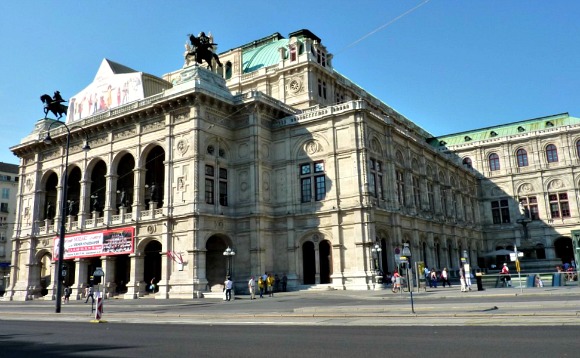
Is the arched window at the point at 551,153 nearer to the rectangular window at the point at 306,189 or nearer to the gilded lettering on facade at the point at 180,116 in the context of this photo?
the rectangular window at the point at 306,189

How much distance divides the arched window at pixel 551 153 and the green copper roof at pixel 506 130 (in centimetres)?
Result: 326

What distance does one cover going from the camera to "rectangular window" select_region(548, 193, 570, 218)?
68.2 meters

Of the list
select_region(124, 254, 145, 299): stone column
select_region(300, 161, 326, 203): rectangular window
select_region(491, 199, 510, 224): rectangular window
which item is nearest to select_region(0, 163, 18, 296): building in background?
select_region(124, 254, 145, 299): stone column

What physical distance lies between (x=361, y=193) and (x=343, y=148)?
177 inches

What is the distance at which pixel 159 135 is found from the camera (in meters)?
43.3

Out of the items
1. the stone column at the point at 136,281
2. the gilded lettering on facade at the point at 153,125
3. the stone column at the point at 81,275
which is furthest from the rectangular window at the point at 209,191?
the stone column at the point at 81,275

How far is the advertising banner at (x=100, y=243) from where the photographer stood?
4244 centimetres

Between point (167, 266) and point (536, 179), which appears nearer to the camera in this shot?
point (167, 266)

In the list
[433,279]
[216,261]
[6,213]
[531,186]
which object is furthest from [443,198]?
[6,213]

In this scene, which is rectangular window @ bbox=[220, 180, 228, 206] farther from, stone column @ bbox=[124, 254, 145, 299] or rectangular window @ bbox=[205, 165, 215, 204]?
stone column @ bbox=[124, 254, 145, 299]

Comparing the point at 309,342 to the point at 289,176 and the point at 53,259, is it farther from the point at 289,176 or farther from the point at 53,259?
the point at 53,259

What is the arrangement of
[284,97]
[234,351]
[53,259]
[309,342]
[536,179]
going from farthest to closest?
[536,179] → [284,97] → [53,259] → [309,342] → [234,351]

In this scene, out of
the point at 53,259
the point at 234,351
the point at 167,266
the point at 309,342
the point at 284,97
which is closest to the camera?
the point at 234,351

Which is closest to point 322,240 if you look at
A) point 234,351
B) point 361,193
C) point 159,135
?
point 361,193
